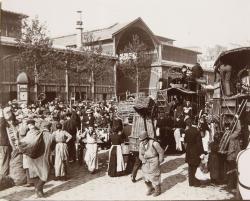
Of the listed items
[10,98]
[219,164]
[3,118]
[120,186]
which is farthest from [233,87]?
[10,98]

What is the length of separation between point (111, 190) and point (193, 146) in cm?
220

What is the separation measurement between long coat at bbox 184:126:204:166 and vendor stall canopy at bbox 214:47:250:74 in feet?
7.48

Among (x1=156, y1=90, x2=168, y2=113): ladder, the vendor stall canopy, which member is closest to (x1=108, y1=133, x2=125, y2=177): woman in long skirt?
the vendor stall canopy

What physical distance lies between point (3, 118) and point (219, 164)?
5.34 meters

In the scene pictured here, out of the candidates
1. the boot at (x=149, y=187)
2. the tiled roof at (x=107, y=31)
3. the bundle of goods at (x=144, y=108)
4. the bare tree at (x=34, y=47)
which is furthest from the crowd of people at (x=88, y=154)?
the tiled roof at (x=107, y=31)

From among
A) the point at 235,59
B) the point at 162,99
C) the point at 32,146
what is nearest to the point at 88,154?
the point at 32,146

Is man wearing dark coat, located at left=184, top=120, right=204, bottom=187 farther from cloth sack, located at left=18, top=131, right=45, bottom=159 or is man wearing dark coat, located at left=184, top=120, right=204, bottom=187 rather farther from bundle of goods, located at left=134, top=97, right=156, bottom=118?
cloth sack, located at left=18, top=131, right=45, bottom=159

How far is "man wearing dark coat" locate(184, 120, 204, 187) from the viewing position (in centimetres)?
883

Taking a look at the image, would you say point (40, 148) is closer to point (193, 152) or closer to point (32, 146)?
point (32, 146)

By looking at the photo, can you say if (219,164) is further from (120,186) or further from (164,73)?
(164,73)

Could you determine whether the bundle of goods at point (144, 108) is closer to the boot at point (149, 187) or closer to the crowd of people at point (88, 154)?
the crowd of people at point (88, 154)

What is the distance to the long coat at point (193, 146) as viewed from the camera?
883 cm

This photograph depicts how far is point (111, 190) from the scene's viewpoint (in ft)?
28.2

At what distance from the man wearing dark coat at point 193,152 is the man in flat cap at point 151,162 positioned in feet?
3.22
